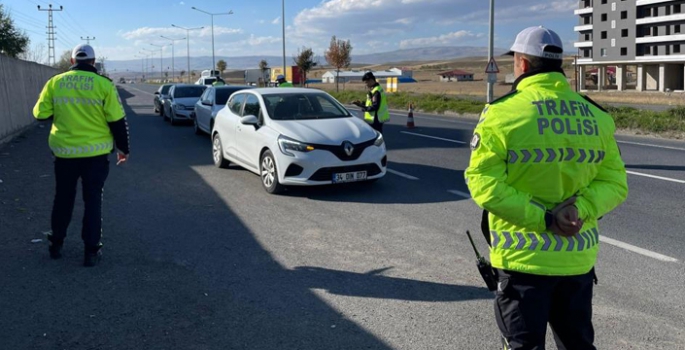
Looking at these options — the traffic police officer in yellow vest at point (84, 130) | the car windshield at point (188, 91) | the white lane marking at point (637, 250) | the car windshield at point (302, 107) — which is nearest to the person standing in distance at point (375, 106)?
the car windshield at point (302, 107)

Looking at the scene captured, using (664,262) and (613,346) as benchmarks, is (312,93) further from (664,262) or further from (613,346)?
(613,346)

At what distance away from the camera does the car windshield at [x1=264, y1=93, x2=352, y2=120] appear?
10.6 meters

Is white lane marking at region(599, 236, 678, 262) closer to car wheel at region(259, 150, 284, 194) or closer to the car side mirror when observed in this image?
car wheel at region(259, 150, 284, 194)

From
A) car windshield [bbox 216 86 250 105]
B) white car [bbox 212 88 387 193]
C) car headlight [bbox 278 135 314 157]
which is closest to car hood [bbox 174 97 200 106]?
car windshield [bbox 216 86 250 105]

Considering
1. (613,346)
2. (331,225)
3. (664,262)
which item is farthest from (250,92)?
(613,346)

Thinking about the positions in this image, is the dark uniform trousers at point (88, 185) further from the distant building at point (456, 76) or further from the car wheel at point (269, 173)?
the distant building at point (456, 76)

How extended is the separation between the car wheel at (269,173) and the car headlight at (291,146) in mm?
264

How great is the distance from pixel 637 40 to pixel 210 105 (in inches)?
3261

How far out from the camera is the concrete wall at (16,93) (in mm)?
17536

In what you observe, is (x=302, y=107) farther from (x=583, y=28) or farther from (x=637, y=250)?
(x=583, y=28)

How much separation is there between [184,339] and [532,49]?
9.69 ft

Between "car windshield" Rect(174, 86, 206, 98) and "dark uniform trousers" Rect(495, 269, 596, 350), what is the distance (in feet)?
72.4

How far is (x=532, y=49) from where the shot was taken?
2.86 metres

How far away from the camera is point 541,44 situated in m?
2.85
